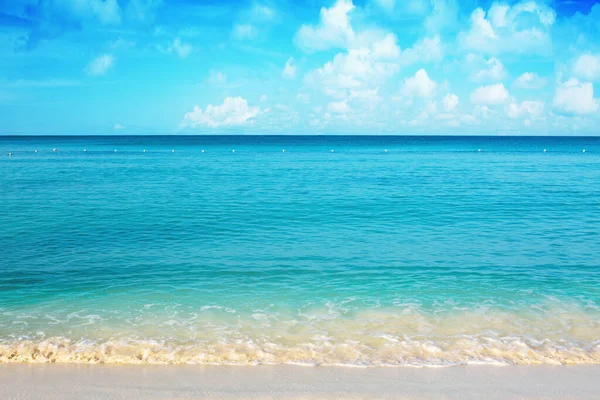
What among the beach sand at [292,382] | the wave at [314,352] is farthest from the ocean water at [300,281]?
the beach sand at [292,382]

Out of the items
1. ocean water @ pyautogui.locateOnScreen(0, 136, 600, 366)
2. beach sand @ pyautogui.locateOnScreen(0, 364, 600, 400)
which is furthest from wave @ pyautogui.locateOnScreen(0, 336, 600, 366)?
beach sand @ pyautogui.locateOnScreen(0, 364, 600, 400)

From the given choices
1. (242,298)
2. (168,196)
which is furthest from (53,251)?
(168,196)

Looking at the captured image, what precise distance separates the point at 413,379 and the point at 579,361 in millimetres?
3485

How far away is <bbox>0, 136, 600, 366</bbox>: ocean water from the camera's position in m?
9.97

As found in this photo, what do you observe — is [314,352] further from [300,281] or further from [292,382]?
[300,281]

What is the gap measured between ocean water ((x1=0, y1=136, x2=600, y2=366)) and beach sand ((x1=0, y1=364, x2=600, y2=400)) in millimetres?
397

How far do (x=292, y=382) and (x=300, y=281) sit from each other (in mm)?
5801

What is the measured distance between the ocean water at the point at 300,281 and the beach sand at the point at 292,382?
397 mm

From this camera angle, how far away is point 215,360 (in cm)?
939

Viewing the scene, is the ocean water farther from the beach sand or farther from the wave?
the beach sand

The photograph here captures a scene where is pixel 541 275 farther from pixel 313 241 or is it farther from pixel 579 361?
pixel 313 241

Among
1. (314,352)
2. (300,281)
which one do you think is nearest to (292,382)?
(314,352)

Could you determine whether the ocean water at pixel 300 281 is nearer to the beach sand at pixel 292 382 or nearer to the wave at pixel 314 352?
the wave at pixel 314 352

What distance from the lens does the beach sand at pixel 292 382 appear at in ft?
26.2
